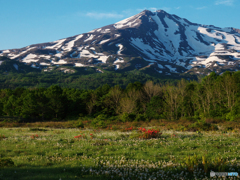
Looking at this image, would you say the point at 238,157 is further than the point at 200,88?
No

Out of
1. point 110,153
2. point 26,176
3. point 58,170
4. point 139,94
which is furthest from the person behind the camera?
point 139,94

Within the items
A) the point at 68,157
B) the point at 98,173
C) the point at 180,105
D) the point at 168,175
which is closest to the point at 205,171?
the point at 168,175

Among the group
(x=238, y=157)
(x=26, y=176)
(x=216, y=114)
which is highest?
(x=26, y=176)

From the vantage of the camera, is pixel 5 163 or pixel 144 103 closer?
pixel 5 163

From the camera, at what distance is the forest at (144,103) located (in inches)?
2247

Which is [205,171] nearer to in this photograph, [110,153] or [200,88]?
[110,153]

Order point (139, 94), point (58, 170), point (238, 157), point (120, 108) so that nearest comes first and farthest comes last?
point (58, 170), point (238, 157), point (120, 108), point (139, 94)

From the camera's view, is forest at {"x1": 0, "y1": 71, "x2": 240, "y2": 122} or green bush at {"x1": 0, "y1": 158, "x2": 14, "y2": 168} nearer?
green bush at {"x1": 0, "y1": 158, "x2": 14, "y2": 168}

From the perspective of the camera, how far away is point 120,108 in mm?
76188

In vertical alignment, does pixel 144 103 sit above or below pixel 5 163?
below

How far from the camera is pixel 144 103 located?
79188mm

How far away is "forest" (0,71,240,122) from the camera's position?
57062 millimetres

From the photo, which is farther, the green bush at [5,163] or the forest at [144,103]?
the forest at [144,103]

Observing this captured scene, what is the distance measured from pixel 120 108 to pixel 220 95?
36.3m
